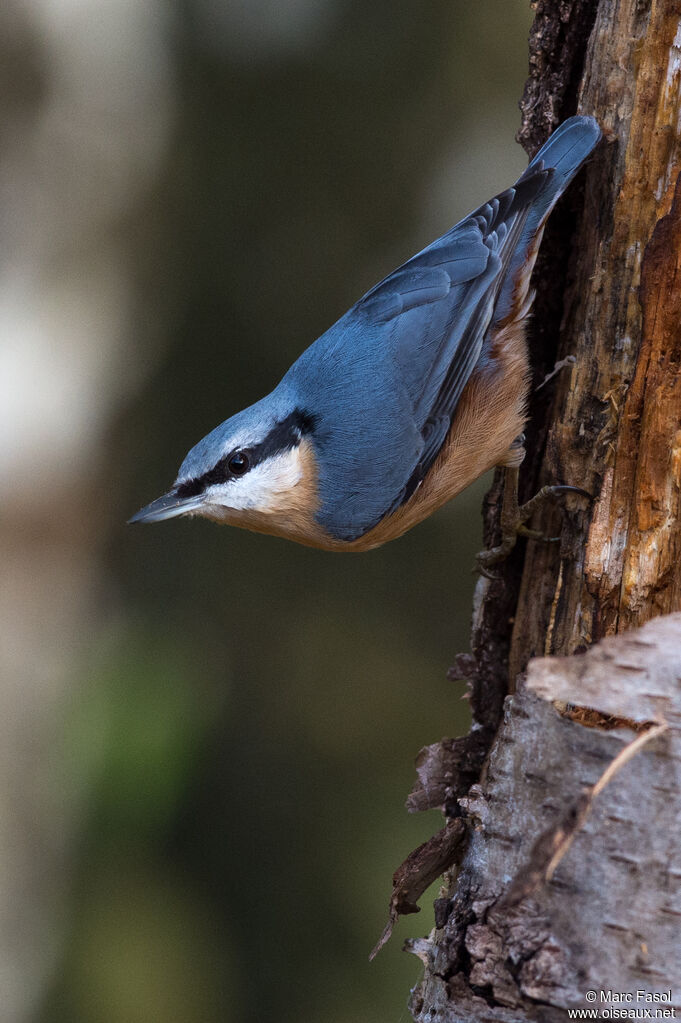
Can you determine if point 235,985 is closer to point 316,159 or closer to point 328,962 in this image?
point 328,962

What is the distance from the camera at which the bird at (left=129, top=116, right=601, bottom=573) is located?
2264 mm

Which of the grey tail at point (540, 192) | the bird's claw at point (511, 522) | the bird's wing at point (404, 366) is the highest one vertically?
the grey tail at point (540, 192)

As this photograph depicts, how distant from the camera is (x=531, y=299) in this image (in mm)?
2273

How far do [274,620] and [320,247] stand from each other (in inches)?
55.8

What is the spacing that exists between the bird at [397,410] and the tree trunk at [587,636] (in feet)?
0.27

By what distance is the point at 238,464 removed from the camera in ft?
7.41

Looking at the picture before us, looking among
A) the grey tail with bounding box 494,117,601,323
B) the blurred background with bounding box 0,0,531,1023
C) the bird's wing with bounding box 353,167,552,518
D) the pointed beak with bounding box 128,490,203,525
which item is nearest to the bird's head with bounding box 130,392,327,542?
the pointed beak with bounding box 128,490,203,525

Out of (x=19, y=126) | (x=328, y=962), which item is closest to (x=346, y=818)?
(x=328, y=962)

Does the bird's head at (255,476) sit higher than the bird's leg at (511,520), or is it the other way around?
the bird's head at (255,476)

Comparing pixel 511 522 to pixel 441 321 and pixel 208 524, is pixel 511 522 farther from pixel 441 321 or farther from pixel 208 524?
pixel 208 524

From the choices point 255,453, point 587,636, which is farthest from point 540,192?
point 587,636

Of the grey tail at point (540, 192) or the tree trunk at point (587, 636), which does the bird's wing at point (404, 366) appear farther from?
the tree trunk at point (587, 636)

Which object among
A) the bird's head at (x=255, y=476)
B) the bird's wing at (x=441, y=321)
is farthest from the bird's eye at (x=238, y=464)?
the bird's wing at (x=441, y=321)

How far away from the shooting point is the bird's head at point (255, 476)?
7.27 ft
